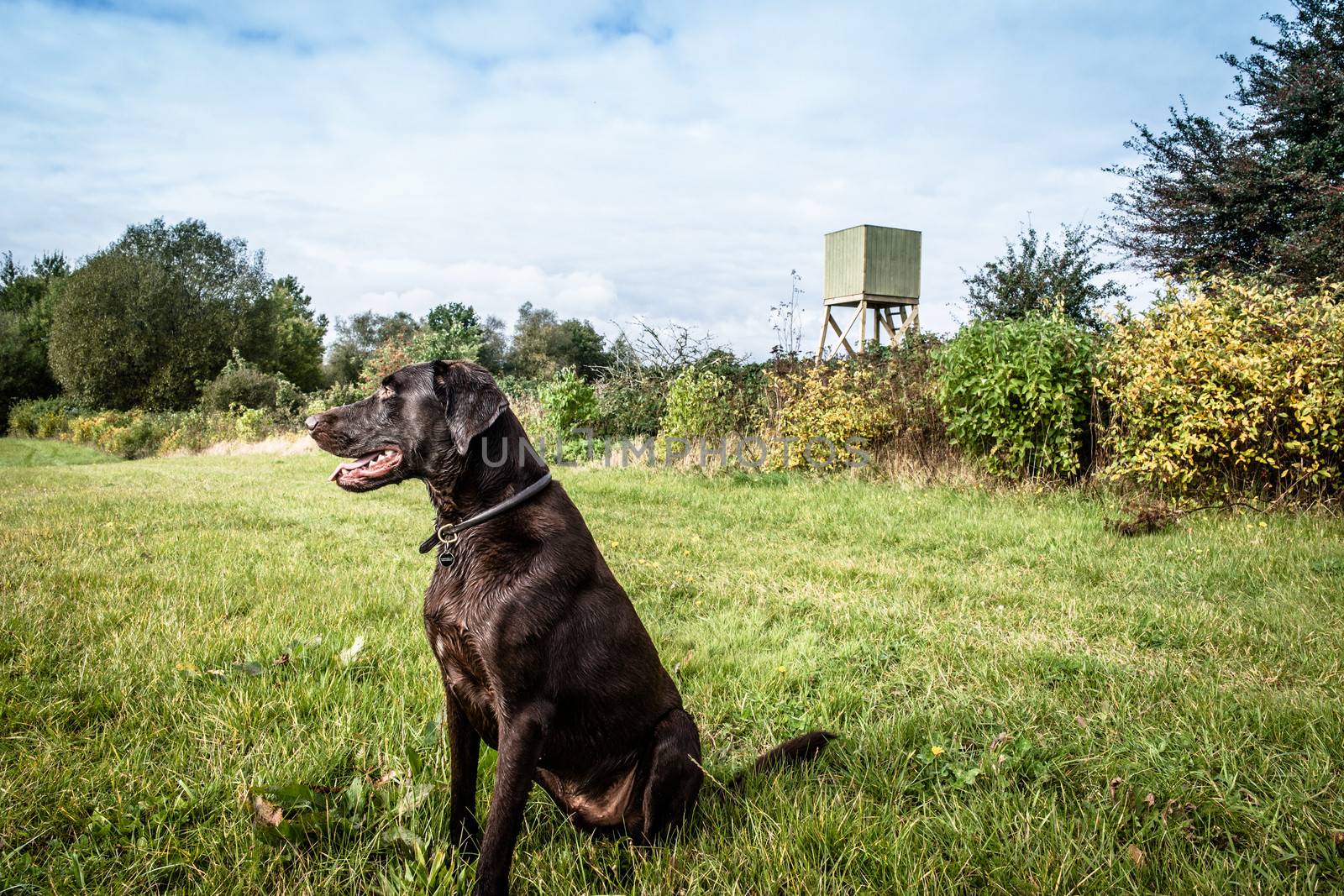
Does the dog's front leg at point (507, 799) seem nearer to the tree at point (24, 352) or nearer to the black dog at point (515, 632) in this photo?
the black dog at point (515, 632)

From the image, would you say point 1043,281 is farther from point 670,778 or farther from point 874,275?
point 670,778

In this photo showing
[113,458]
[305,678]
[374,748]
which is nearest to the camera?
[374,748]

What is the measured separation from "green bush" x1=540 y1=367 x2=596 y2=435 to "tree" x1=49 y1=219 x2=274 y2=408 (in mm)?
25254

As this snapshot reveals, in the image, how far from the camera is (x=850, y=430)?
33.3 ft

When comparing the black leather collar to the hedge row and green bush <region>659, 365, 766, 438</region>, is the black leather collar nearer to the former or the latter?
the hedge row

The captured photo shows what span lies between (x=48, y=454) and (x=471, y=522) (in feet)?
90.9

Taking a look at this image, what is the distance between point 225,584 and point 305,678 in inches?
80.5

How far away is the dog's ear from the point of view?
1.77 meters

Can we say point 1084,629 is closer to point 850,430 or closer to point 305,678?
point 305,678

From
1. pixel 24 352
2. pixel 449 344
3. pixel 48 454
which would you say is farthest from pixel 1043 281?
pixel 24 352

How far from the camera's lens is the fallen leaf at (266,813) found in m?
1.87

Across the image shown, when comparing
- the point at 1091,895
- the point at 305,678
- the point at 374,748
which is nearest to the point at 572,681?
the point at 374,748

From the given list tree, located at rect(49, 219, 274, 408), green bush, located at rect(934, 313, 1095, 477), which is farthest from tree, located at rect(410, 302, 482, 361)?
green bush, located at rect(934, 313, 1095, 477)

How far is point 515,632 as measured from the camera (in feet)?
5.42
